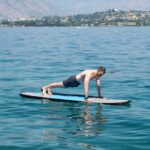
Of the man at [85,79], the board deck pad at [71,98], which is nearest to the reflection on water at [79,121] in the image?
the board deck pad at [71,98]

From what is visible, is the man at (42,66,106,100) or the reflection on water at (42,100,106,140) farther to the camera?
the man at (42,66,106,100)

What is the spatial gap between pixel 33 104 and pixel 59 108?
156 cm

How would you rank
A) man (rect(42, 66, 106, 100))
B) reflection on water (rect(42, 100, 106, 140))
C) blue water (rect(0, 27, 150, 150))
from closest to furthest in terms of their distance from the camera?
1. blue water (rect(0, 27, 150, 150))
2. reflection on water (rect(42, 100, 106, 140))
3. man (rect(42, 66, 106, 100))

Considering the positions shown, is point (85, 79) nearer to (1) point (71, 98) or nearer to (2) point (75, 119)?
(1) point (71, 98)

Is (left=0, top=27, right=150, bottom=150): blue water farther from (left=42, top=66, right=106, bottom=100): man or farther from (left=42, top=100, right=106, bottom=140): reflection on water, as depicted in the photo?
(left=42, top=66, right=106, bottom=100): man

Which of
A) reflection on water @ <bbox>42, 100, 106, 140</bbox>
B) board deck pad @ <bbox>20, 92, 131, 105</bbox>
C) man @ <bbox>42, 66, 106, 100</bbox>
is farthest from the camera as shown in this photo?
board deck pad @ <bbox>20, 92, 131, 105</bbox>

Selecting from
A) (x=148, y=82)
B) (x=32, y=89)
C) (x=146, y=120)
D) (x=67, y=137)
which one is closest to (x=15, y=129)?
(x=67, y=137)

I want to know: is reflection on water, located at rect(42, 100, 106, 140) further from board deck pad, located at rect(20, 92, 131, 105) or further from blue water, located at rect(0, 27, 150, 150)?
board deck pad, located at rect(20, 92, 131, 105)

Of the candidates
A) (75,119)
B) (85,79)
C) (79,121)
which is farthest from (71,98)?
(79,121)

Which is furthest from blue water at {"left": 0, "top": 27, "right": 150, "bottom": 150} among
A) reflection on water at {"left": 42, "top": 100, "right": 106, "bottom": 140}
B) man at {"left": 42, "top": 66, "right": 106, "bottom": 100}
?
man at {"left": 42, "top": 66, "right": 106, "bottom": 100}

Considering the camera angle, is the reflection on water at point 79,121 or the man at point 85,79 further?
the man at point 85,79

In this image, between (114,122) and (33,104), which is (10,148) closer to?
(114,122)

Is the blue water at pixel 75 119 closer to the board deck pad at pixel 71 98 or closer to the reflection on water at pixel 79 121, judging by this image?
the reflection on water at pixel 79 121

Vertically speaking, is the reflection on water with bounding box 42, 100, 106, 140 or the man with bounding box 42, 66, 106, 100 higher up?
the man with bounding box 42, 66, 106, 100
